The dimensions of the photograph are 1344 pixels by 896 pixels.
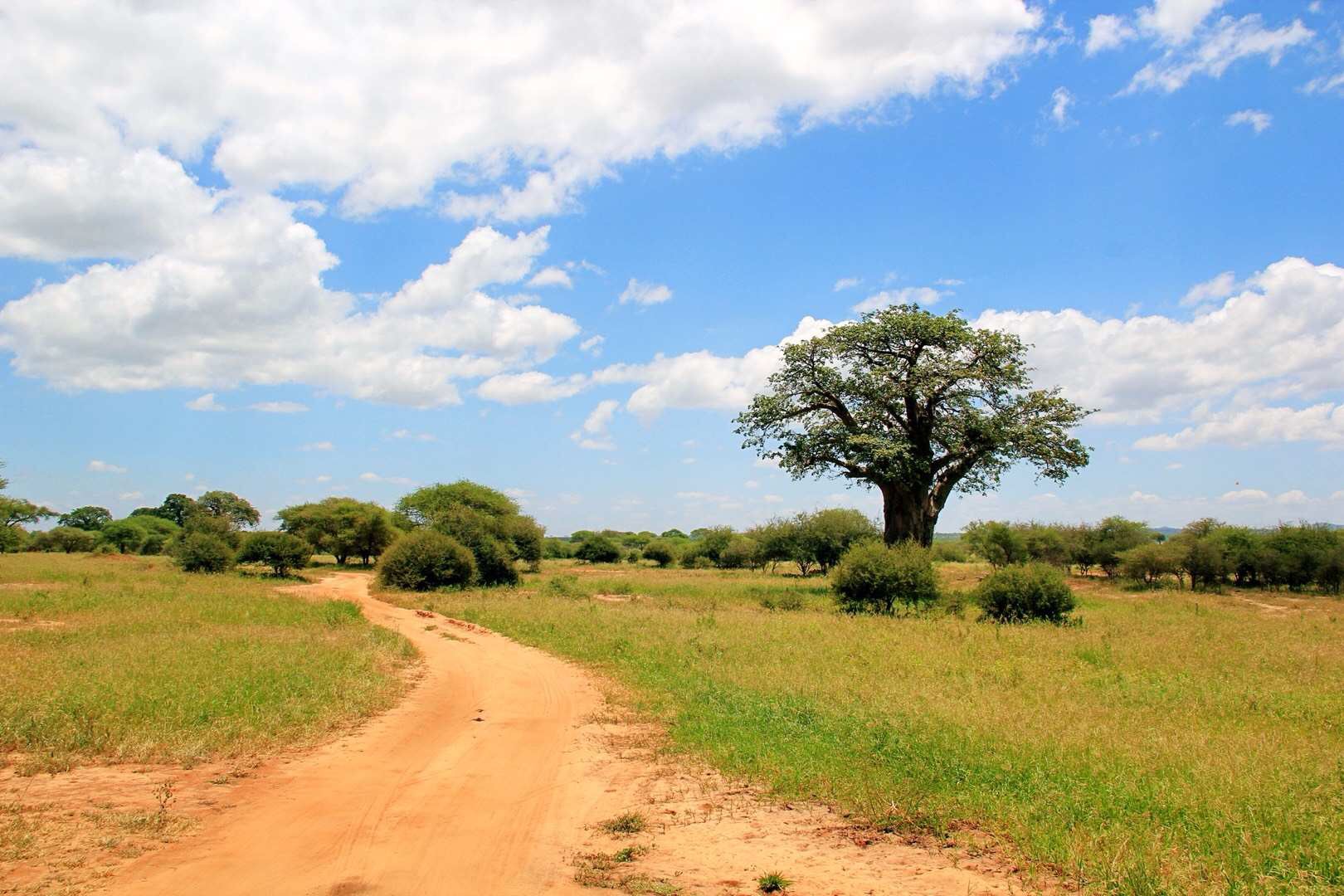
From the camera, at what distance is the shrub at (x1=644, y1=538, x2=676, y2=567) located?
70.6m

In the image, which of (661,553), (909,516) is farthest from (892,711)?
(661,553)

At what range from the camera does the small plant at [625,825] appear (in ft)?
21.8

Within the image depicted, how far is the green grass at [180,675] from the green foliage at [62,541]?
182ft

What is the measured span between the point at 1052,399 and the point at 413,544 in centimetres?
2607

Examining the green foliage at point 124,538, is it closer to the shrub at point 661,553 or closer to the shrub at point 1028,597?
the shrub at point 661,553

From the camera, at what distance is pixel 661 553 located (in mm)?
70688

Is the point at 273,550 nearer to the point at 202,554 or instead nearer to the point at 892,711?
the point at 202,554

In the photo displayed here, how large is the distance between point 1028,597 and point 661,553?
163ft

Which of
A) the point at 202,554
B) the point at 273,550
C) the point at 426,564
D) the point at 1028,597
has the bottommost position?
the point at 1028,597

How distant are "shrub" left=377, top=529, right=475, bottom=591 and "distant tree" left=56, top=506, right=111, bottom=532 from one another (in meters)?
70.3

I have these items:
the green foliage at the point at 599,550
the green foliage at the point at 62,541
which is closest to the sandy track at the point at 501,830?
the green foliage at the point at 599,550

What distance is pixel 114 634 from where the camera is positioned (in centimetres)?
1590

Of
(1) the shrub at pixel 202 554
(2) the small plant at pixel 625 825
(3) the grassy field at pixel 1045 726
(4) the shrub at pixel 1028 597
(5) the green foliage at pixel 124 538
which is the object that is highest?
(5) the green foliage at pixel 124 538

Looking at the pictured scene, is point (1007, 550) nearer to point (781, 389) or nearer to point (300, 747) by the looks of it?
point (781, 389)
